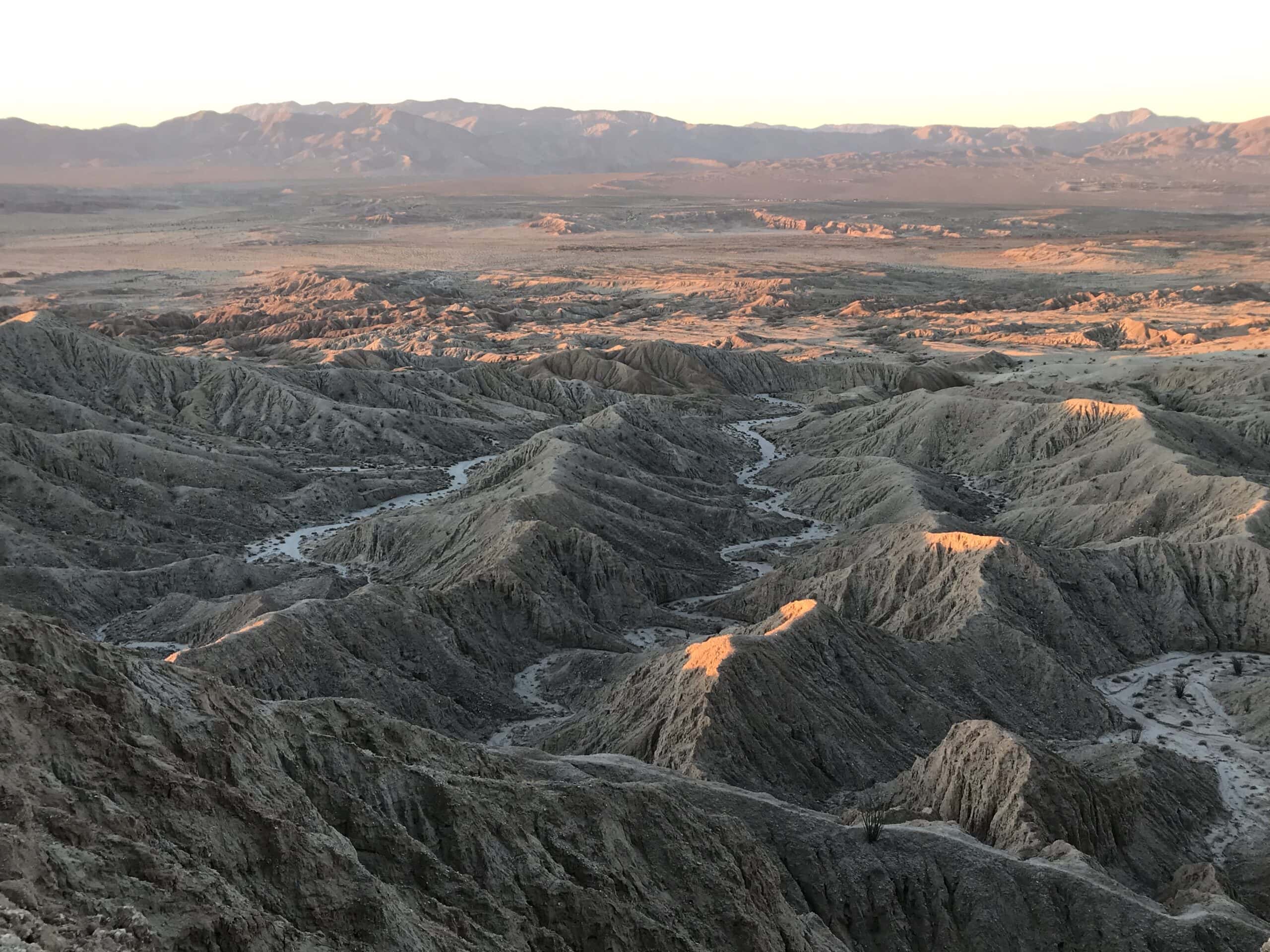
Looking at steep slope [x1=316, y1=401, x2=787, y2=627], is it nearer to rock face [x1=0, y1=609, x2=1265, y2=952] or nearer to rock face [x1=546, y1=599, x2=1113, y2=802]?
rock face [x1=546, y1=599, x2=1113, y2=802]

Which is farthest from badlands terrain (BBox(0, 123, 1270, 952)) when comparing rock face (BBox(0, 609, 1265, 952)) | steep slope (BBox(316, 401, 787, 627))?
steep slope (BBox(316, 401, 787, 627))

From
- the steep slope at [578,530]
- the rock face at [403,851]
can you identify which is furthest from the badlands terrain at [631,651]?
the steep slope at [578,530]

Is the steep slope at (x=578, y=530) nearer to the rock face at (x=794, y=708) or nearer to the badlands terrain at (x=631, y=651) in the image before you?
the badlands terrain at (x=631, y=651)

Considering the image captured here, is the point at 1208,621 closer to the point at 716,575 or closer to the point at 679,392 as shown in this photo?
the point at 716,575

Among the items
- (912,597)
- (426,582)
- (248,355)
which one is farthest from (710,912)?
(248,355)

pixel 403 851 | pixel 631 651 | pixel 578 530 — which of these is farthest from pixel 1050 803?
pixel 578 530
